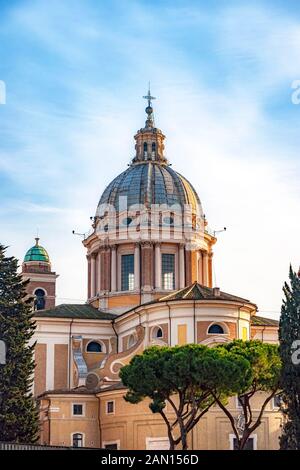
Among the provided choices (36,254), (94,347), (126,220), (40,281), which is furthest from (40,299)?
(94,347)

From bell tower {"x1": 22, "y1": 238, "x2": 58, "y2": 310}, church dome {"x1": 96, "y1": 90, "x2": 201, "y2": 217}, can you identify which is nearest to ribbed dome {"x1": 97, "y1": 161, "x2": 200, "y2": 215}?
church dome {"x1": 96, "y1": 90, "x2": 201, "y2": 217}

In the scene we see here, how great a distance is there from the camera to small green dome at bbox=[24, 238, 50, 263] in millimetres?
91062

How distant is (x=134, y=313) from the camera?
69.1 m

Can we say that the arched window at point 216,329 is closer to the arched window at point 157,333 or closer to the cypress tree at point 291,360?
the arched window at point 157,333

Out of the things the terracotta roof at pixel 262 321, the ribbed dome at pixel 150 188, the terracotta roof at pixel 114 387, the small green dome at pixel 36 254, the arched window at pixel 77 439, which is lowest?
the arched window at pixel 77 439

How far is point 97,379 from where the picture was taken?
69125 mm

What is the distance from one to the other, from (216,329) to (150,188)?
709 inches

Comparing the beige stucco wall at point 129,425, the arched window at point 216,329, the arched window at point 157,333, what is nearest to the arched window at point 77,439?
the beige stucco wall at point 129,425

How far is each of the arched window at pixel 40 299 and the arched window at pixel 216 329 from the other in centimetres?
2542

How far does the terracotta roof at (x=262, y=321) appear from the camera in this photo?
72081 millimetres

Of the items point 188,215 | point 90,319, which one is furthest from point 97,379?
point 188,215

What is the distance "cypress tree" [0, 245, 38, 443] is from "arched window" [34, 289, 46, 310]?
2577 cm
